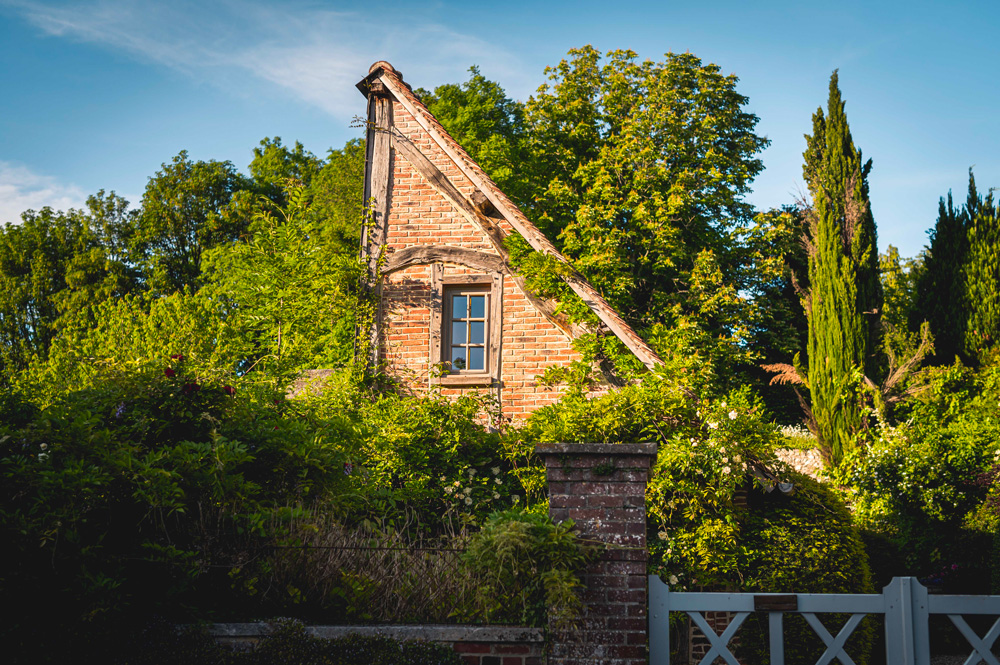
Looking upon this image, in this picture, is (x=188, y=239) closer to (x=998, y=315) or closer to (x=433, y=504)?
(x=433, y=504)

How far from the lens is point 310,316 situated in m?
12.1

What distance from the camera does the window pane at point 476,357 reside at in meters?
11.6

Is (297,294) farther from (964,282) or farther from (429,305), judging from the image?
(964,282)

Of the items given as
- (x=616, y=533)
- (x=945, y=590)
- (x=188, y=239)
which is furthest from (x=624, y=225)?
(x=188, y=239)

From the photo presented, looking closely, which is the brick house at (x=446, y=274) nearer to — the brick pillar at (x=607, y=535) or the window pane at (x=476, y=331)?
the window pane at (x=476, y=331)

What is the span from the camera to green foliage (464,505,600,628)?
457 cm

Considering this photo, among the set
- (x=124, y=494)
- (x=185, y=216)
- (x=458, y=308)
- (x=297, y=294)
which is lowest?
(x=124, y=494)

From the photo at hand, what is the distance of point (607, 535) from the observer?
4715mm

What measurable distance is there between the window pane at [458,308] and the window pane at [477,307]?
91mm

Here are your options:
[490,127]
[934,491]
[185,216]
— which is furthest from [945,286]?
[185,216]

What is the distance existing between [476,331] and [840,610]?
7592 mm

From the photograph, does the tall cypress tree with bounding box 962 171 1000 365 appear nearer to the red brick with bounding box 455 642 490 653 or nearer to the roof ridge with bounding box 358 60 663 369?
the roof ridge with bounding box 358 60 663 369

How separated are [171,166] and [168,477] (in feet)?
84.1

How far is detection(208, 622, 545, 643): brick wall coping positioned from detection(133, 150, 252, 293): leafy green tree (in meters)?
23.6
